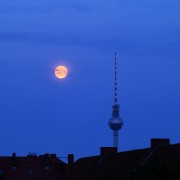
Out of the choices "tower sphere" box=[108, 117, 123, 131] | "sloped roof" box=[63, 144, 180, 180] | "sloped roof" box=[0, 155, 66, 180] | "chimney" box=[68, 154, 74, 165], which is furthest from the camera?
Result: "tower sphere" box=[108, 117, 123, 131]

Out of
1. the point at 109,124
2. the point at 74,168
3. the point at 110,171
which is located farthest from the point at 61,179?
the point at 109,124

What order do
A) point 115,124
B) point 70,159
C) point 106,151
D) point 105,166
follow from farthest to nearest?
point 115,124, point 70,159, point 106,151, point 105,166

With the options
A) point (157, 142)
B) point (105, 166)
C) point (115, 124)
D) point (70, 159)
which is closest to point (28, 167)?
point (70, 159)

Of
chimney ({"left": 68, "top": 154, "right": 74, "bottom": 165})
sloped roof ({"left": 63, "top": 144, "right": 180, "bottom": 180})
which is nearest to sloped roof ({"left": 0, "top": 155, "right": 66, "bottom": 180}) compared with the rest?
chimney ({"left": 68, "top": 154, "right": 74, "bottom": 165})

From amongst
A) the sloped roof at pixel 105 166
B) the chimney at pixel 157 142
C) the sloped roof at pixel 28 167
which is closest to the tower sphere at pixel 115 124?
the sloped roof at pixel 28 167

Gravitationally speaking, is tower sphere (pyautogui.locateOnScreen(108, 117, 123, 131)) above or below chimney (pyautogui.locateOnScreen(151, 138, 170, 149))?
above

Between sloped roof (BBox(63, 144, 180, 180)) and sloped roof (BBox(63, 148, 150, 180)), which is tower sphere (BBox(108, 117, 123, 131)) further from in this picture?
sloped roof (BBox(63, 148, 150, 180))

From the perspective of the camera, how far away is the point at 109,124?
647ft

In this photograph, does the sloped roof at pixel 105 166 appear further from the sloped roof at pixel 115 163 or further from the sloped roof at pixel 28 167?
the sloped roof at pixel 28 167

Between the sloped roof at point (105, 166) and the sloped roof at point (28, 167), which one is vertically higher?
the sloped roof at point (28, 167)

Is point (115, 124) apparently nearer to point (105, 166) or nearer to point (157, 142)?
point (105, 166)

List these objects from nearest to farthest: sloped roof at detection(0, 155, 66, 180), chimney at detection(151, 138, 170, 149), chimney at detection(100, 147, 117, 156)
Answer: chimney at detection(151, 138, 170, 149), chimney at detection(100, 147, 117, 156), sloped roof at detection(0, 155, 66, 180)

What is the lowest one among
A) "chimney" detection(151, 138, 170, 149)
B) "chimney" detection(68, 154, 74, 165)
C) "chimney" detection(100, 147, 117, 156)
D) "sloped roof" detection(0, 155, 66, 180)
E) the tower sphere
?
"chimney" detection(151, 138, 170, 149)

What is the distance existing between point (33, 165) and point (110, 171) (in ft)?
166
